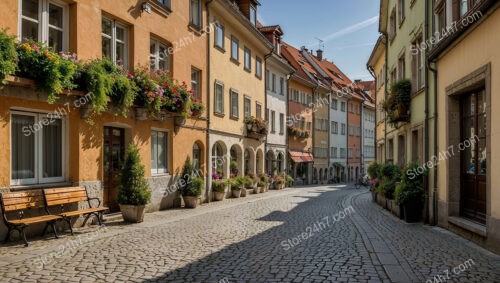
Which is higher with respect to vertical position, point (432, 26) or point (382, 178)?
point (432, 26)

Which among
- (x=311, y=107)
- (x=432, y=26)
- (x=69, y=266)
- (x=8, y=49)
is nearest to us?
(x=69, y=266)

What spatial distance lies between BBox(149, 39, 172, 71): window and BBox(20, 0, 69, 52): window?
430cm

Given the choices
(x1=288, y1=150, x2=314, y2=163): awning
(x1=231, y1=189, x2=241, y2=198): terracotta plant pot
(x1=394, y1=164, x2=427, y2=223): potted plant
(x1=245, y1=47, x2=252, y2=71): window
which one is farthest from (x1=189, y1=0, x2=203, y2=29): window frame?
(x1=288, y1=150, x2=314, y2=163): awning

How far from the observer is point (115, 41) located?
14.2m

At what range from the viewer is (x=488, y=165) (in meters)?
9.11

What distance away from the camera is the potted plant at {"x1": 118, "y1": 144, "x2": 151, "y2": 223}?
12.8 meters

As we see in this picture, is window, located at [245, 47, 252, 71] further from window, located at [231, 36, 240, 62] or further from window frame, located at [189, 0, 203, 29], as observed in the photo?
window frame, located at [189, 0, 203, 29]

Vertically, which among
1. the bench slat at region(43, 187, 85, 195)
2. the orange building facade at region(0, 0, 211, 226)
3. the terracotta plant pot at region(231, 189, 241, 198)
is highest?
the orange building facade at region(0, 0, 211, 226)

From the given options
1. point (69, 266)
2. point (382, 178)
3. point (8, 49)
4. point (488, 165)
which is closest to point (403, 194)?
point (488, 165)

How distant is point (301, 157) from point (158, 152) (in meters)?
26.4

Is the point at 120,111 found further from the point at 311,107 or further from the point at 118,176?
the point at 311,107

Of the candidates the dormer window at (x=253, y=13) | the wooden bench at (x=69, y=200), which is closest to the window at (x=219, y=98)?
the dormer window at (x=253, y=13)

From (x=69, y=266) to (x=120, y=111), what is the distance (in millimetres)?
6402

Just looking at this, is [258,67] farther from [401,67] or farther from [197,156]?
[401,67]
